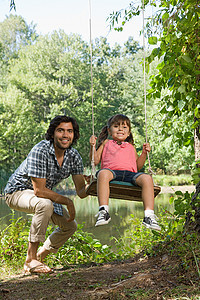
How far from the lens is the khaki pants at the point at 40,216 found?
138 inches

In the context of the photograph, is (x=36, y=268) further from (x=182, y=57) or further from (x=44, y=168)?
(x=182, y=57)

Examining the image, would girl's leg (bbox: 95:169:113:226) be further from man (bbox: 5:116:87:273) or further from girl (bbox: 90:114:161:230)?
man (bbox: 5:116:87:273)

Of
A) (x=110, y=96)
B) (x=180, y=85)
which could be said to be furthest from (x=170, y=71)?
(x=110, y=96)

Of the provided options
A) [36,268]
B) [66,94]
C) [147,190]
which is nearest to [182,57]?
[147,190]

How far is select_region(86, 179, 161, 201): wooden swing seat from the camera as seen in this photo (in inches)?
129

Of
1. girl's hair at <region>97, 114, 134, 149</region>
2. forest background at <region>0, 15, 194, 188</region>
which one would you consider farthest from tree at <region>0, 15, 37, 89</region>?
girl's hair at <region>97, 114, 134, 149</region>

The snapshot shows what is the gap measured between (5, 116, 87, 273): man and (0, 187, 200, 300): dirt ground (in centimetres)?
36

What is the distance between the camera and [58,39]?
28750 millimetres

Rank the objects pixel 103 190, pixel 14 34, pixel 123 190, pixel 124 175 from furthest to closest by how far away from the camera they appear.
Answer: pixel 14 34 < pixel 124 175 < pixel 123 190 < pixel 103 190

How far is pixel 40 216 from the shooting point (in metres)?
3.52

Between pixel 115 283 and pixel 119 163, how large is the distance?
125 centimetres

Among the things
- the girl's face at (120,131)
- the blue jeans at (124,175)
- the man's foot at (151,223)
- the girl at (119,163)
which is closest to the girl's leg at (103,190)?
the girl at (119,163)

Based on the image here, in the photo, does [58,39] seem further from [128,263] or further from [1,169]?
[128,263]

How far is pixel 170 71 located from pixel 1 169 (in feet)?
70.5
